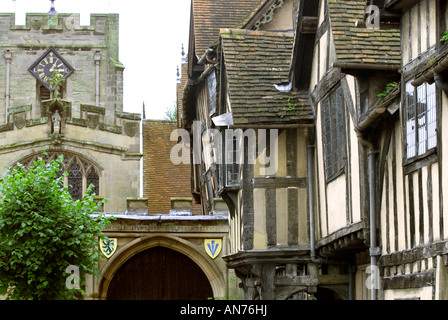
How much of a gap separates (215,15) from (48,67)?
1766 cm

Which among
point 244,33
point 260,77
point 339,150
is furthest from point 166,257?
point 339,150

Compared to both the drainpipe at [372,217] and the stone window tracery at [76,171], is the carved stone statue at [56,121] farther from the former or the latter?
→ the drainpipe at [372,217]

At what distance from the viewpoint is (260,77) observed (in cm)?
1620

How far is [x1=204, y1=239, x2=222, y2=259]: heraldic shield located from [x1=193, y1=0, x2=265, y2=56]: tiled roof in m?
4.62

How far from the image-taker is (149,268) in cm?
2130

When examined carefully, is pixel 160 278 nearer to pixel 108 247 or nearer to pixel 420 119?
pixel 108 247

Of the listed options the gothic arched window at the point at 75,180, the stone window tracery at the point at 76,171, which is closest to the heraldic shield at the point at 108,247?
the stone window tracery at the point at 76,171

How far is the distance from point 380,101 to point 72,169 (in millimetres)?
22699

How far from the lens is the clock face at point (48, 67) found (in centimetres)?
3941

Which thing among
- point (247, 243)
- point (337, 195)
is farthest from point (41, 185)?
point (337, 195)

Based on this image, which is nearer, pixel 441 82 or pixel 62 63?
pixel 441 82

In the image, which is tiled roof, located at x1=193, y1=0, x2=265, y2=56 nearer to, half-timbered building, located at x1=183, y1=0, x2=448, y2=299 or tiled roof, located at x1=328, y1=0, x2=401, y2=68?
half-timbered building, located at x1=183, y1=0, x2=448, y2=299

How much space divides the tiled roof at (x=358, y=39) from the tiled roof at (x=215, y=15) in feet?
31.0
